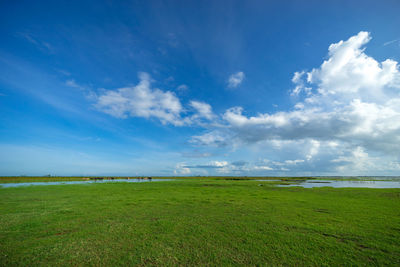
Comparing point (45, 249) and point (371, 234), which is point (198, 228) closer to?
point (45, 249)

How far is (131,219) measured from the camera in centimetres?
1020

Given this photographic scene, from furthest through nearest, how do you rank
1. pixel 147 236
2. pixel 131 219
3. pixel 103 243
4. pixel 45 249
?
pixel 131 219, pixel 147 236, pixel 103 243, pixel 45 249

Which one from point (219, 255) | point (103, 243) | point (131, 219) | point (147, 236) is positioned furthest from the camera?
point (131, 219)

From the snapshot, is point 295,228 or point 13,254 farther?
point 295,228

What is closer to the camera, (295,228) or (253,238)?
(253,238)

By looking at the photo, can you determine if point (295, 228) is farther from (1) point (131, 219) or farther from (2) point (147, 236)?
(1) point (131, 219)

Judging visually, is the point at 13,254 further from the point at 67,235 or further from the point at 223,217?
the point at 223,217

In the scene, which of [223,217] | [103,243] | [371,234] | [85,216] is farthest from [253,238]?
[85,216]

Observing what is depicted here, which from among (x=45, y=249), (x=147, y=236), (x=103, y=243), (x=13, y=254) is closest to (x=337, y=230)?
(x=147, y=236)

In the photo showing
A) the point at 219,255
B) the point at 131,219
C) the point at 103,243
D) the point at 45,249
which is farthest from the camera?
the point at 131,219

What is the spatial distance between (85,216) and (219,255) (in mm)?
9222

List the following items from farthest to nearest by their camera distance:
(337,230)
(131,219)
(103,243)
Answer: (131,219), (337,230), (103,243)

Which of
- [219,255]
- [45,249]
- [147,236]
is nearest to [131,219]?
[147,236]

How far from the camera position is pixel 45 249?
6496mm
